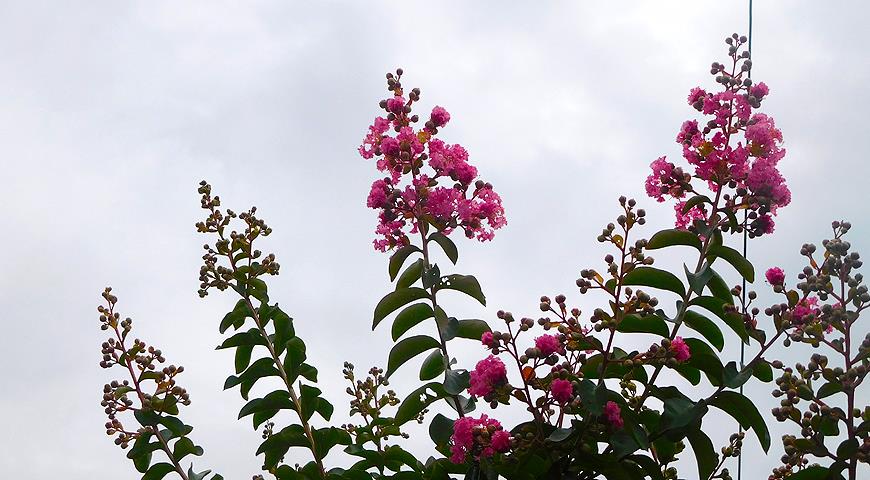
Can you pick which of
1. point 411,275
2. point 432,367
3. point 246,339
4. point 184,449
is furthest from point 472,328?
point 184,449

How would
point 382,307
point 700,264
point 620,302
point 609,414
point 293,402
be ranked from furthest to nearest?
point 293,402 → point 382,307 → point 700,264 → point 620,302 → point 609,414

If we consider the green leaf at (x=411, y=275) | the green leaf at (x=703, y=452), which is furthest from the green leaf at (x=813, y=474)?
the green leaf at (x=411, y=275)

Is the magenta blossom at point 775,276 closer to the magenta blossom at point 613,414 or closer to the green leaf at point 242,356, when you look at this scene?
the magenta blossom at point 613,414

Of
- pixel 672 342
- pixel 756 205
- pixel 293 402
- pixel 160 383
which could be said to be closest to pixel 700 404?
pixel 672 342

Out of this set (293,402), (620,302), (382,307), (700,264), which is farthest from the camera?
(293,402)

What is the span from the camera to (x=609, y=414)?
192 centimetres

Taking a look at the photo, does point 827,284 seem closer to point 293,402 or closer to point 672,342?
point 672,342

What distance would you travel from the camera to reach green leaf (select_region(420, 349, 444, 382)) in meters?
2.28

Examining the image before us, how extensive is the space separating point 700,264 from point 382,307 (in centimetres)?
73

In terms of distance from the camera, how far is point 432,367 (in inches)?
90.0

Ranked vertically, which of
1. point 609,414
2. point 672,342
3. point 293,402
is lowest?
point 609,414

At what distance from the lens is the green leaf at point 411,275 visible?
7.91ft

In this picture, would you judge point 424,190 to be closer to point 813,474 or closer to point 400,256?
point 400,256

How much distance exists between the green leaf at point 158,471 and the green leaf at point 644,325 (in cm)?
127
